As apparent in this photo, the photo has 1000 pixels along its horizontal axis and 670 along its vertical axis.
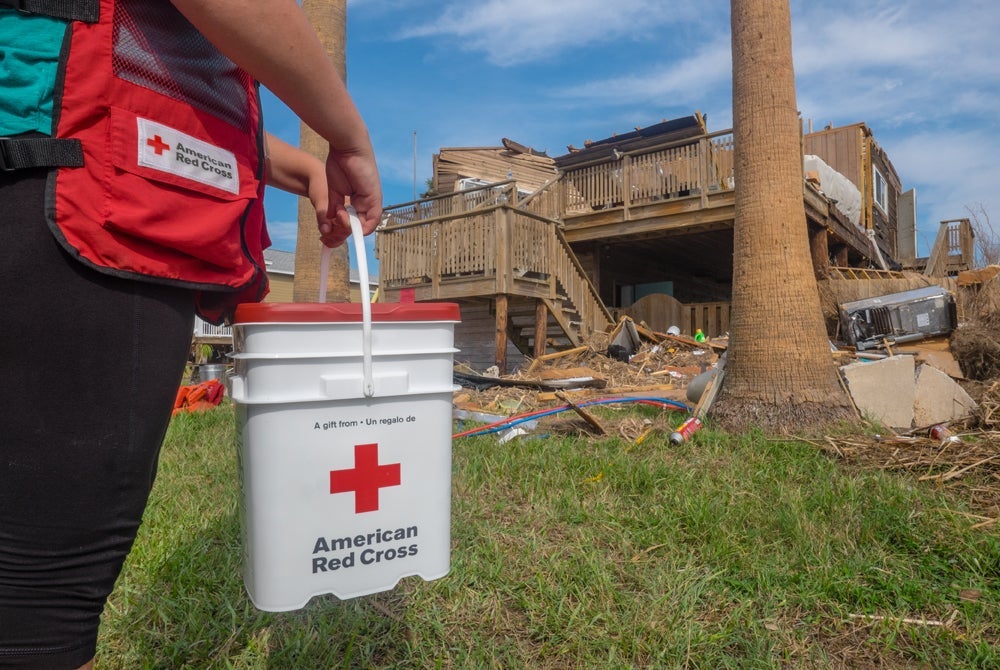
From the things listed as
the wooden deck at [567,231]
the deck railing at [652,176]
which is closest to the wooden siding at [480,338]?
the wooden deck at [567,231]

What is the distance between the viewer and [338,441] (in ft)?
3.29

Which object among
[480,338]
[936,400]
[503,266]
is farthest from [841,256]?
[936,400]

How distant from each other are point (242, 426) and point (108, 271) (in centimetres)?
35

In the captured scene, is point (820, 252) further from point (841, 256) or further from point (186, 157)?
point (186, 157)

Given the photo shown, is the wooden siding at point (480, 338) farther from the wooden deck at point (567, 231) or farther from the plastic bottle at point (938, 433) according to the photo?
the plastic bottle at point (938, 433)

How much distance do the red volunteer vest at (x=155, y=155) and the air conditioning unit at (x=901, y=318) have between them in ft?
26.5

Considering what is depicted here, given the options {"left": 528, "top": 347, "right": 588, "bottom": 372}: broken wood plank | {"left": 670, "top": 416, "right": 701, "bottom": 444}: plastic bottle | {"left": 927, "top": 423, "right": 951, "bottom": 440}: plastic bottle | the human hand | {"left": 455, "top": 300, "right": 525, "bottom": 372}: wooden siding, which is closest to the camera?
the human hand

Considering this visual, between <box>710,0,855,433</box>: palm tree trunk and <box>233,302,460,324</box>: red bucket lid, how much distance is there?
3.67m

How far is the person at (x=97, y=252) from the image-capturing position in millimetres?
750

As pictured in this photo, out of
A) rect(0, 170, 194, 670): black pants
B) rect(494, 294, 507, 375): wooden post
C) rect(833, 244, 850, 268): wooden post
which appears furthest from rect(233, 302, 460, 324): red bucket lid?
rect(833, 244, 850, 268): wooden post

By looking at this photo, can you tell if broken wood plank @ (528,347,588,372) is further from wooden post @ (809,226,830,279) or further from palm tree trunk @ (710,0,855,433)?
palm tree trunk @ (710,0,855,433)

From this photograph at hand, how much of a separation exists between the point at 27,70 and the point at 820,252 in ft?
43.9

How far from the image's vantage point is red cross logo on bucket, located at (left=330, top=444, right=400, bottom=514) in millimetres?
1010

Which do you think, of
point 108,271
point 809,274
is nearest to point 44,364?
point 108,271
